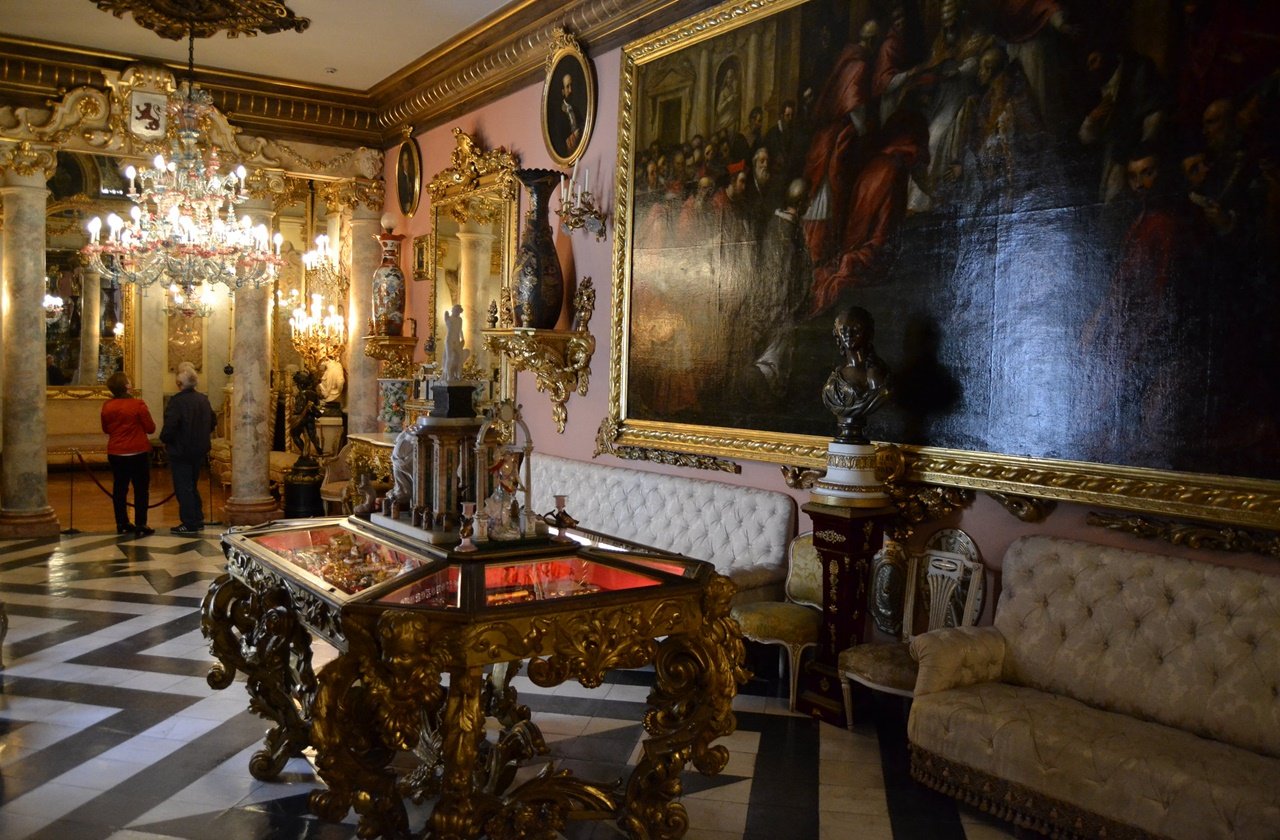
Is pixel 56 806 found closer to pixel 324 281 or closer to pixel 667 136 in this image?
pixel 667 136

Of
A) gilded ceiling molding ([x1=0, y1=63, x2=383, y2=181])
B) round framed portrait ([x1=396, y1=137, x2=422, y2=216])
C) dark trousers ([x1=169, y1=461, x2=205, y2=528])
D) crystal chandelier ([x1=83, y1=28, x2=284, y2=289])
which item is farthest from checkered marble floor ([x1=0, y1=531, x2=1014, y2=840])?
round framed portrait ([x1=396, y1=137, x2=422, y2=216])

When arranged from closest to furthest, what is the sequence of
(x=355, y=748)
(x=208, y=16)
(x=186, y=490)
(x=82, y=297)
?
(x=355, y=748) < (x=208, y=16) < (x=186, y=490) < (x=82, y=297)

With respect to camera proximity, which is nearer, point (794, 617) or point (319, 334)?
point (794, 617)

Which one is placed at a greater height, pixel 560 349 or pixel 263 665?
pixel 560 349

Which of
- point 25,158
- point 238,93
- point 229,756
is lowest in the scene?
point 229,756

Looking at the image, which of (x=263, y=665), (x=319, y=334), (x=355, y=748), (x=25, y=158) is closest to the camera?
(x=355, y=748)

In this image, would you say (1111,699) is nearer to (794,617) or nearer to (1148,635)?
(1148,635)

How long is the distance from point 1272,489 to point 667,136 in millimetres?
4354

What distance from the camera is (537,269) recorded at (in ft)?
24.2

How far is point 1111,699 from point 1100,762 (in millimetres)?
575

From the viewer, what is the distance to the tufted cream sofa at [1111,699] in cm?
330

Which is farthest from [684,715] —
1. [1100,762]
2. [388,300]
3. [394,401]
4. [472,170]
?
[388,300]

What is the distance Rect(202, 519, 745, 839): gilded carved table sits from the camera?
10.0 feet

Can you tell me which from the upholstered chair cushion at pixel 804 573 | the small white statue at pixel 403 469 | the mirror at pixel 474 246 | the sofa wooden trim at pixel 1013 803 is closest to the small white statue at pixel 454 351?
the small white statue at pixel 403 469
